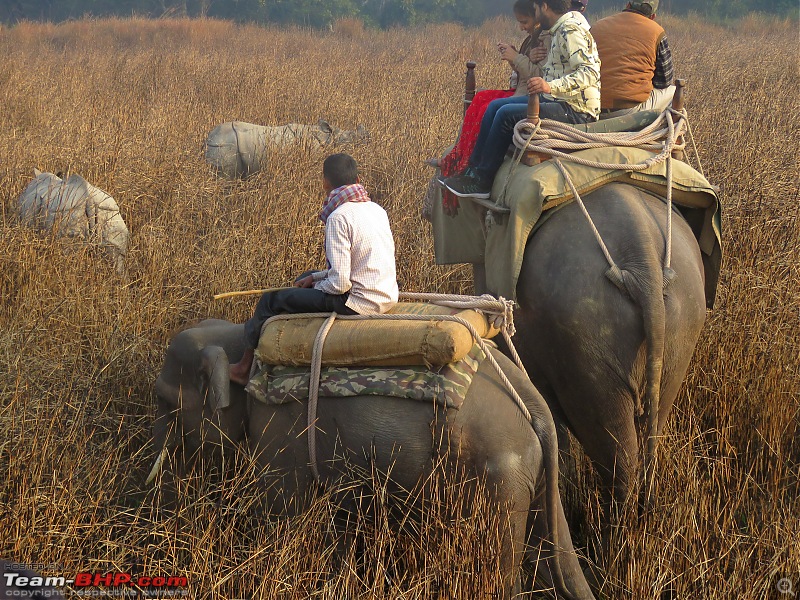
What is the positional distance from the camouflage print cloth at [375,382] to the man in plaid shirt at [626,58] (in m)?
2.25

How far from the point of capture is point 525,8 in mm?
4777

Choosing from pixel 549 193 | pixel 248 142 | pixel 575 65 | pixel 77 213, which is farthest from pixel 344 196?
pixel 248 142

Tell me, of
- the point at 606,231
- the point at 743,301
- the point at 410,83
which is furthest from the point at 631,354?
the point at 410,83

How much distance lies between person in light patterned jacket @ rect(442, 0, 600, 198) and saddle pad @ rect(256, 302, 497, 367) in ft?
3.73

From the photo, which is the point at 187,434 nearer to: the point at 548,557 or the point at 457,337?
the point at 457,337

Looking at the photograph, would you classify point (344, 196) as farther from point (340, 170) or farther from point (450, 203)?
point (450, 203)

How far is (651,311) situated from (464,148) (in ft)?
5.59

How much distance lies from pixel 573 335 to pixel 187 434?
5.37ft

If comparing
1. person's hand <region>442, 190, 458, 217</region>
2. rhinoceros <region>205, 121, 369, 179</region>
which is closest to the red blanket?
person's hand <region>442, 190, 458, 217</region>

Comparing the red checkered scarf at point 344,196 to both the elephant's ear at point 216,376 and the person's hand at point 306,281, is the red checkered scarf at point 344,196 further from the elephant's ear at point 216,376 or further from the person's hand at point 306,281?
the elephant's ear at point 216,376

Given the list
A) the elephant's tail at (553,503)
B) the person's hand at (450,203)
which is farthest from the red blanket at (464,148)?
the elephant's tail at (553,503)

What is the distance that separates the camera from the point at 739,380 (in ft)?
14.4

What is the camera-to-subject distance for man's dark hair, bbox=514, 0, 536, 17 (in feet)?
15.5

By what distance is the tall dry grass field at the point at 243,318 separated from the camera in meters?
3.02
